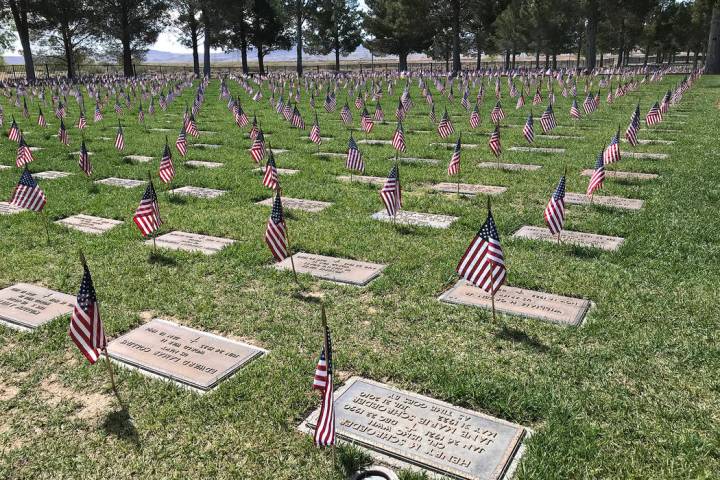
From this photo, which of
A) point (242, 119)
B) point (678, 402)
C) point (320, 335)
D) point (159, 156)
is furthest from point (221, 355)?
point (242, 119)

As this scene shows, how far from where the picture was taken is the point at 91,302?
14.4 feet

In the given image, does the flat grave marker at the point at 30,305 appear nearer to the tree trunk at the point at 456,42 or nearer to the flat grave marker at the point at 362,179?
the flat grave marker at the point at 362,179

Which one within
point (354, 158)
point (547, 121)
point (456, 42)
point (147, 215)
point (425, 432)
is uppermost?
point (456, 42)

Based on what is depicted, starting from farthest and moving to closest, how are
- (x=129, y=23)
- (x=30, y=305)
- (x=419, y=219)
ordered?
1. (x=129, y=23)
2. (x=419, y=219)
3. (x=30, y=305)

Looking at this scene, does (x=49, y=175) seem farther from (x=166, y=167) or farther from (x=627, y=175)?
(x=627, y=175)

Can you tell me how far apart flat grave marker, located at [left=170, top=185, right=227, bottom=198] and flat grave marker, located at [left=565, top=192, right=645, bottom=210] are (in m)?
5.84

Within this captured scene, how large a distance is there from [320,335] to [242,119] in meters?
14.2

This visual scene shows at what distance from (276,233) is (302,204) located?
135 inches

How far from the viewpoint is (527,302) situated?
5.92m

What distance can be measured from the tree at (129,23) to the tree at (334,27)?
18303 millimetres

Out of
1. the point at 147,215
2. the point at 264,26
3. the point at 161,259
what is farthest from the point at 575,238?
the point at 264,26

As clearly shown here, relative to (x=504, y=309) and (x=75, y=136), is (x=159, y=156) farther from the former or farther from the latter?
(x=504, y=309)


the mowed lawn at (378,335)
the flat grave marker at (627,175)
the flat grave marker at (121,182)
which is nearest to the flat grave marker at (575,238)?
the mowed lawn at (378,335)

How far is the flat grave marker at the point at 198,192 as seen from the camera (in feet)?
35.2
